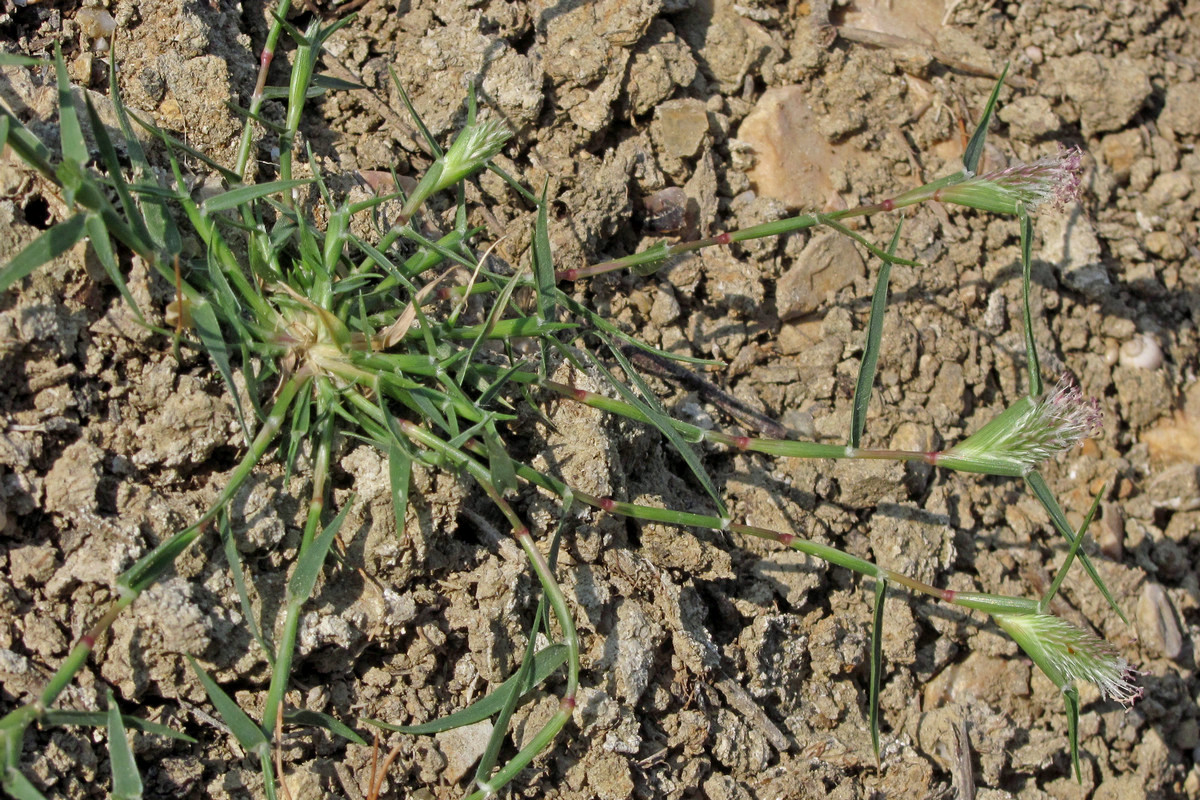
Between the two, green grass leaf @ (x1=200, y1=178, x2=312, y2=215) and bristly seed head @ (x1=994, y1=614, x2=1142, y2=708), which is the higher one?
green grass leaf @ (x1=200, y1=178, x2=312, y2=215)

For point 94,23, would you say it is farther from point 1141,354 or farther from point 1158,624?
point 1158,624

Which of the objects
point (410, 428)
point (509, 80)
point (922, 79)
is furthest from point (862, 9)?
point (410, 428)

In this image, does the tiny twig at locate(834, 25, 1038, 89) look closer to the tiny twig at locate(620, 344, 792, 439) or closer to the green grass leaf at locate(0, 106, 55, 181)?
the tiny twig at locate(620, 344, 792, 439)

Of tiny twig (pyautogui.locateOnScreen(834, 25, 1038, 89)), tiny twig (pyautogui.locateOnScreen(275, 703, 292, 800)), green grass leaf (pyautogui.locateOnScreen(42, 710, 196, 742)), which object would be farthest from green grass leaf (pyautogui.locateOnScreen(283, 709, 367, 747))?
tiny twig (pyautogui.locateOnScreen(834, 25, 1038, 89))

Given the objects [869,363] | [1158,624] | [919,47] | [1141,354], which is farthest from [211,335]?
[1141,354]

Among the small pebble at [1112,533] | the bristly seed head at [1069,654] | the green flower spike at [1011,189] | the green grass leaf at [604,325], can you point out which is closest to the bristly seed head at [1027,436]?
the bristly seed head at [1069,654]
